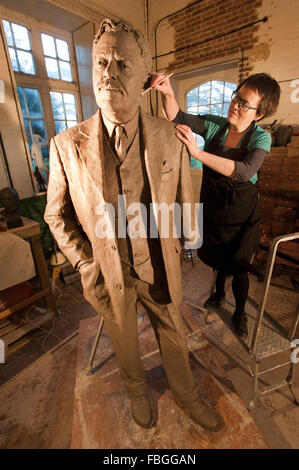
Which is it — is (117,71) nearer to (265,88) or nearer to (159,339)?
(265,88)

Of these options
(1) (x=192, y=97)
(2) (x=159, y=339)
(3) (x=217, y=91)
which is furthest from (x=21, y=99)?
(2) (x=159, y=339)

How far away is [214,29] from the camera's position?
435cm

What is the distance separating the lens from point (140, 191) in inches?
45.6

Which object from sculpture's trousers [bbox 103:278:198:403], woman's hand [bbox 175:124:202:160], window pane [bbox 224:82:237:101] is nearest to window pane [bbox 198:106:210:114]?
window pane [bbox 224:82:237:101]

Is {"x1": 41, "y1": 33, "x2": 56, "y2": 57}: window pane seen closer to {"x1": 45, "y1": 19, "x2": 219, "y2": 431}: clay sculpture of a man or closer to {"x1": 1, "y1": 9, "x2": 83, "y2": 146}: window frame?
{"x1": 1, "y1": 9, "x2": 83, "y2": 146}: window frame

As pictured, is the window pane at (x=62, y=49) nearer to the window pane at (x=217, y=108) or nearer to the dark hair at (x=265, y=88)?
the window pane at (x=217, y=108)

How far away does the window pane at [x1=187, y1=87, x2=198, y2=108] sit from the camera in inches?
206

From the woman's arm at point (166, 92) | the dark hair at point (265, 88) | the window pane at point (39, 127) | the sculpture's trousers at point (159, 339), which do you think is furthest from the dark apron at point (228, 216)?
the window pane at point (39, 127)

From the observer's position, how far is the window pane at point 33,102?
4.03m

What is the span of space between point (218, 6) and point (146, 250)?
16.9ft

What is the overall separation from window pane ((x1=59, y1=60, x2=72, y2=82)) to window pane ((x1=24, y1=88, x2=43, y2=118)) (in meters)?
0.66
